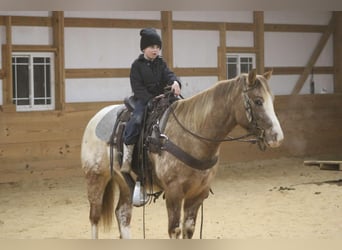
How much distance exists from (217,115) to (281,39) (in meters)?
4.48

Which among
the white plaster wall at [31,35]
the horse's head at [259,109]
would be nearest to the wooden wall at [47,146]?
the white plaster wall at [31,35]

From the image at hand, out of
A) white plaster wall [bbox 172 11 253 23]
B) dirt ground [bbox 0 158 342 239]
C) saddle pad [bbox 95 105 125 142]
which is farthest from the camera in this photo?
white plaster wall [bbox 172 11 253 23]

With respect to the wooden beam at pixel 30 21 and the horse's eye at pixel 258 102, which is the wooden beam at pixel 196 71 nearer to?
the wooden beam at pixel 30 21

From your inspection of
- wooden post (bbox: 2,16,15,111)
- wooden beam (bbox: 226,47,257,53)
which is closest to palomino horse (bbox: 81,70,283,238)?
wooden post (bbox: 2,16,15,111)

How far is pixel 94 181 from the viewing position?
3.58m

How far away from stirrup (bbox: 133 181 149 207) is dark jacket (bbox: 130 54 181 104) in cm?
43

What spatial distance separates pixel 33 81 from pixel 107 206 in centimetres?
269

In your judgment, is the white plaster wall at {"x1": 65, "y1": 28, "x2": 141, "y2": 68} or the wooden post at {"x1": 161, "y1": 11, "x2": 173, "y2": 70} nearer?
the white plaster wall at {"x1": 65, "y1": 28, "x2": 141, "y2": 68}

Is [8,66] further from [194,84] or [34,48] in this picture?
[194,84]

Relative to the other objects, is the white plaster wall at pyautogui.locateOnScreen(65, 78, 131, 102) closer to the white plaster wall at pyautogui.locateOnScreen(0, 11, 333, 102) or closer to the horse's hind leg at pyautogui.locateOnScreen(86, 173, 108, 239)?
the white plaster wall at pyautogui.locateOnScreen(0, 11, 333, 102)

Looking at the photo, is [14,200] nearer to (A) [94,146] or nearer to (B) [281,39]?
(A) [94,146]

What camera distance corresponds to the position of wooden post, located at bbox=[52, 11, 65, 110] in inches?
237
